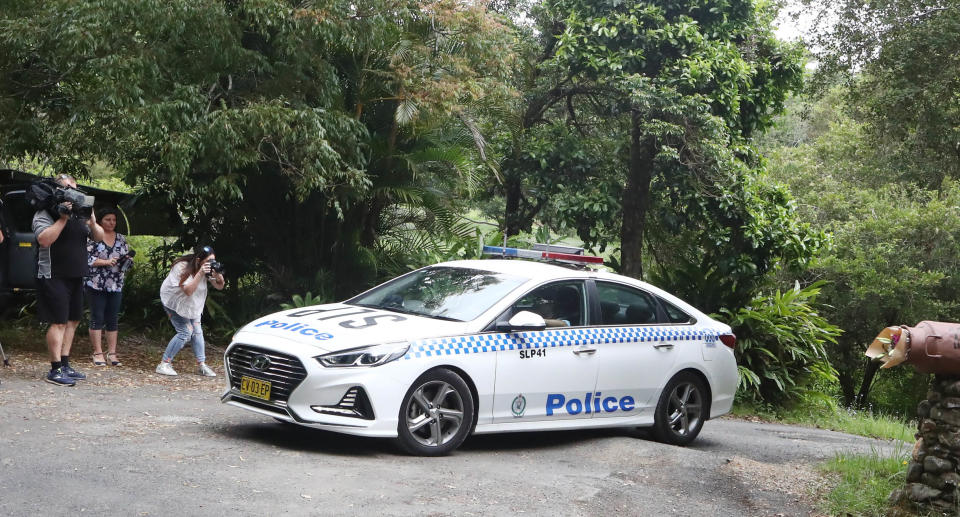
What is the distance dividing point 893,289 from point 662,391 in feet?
48.4

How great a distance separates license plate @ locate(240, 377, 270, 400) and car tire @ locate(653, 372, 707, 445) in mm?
3643

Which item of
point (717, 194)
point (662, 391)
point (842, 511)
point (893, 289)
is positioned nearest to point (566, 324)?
point (662, 391)

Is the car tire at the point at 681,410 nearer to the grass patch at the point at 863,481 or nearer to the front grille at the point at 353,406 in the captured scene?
the grass patch at the point at 863,481

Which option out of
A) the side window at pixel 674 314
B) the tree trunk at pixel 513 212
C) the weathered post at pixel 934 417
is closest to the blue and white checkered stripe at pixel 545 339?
the side window at pixel 674 314

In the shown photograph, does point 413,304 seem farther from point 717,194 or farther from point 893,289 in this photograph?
point 893,289

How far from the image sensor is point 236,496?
5.52m

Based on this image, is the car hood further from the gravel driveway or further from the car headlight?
the gravel driveway

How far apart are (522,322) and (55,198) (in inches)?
176

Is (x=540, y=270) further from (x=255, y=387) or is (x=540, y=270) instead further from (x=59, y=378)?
(x=59, y=378)

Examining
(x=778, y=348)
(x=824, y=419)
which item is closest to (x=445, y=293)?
(x=778, y=348)

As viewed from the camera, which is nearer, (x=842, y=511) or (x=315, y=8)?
(x=842, y=511)

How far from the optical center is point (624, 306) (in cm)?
873

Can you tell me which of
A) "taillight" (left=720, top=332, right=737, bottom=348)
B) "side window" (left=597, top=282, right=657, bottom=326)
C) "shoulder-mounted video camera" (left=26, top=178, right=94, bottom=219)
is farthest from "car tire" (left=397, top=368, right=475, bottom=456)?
"shoulder-mounted video camera" (left=26, top=178, right=94, bottom=219)

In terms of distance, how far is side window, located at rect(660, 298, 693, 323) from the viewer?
29.6ft
